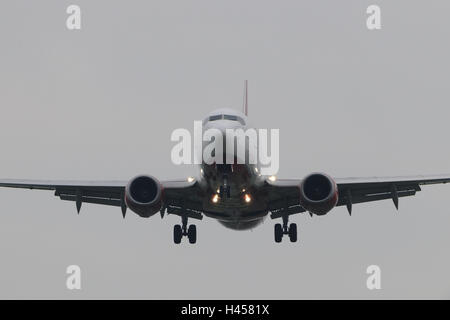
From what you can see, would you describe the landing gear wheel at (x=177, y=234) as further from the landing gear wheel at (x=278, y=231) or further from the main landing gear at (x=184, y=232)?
the landing gear wheel at (x=278, y=231)

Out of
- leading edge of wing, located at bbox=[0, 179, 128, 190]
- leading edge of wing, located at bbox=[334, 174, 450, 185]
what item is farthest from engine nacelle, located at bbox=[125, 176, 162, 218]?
leading edge of wing, located at bbox=[334, 174, 450, 185]

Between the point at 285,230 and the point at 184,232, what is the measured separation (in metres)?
4.29

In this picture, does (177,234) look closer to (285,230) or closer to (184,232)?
(184,232)

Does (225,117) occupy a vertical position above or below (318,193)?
above

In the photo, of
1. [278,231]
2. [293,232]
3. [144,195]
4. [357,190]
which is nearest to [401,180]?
[357,190]

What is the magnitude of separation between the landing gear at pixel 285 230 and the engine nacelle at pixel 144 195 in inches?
293

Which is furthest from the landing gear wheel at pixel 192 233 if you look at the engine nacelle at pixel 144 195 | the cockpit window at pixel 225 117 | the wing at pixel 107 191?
the cockpit window at pixel 225 117

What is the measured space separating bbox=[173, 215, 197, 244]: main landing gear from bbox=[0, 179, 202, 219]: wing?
0.47m

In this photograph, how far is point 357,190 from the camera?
113 ft

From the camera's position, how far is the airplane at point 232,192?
29.6 metres

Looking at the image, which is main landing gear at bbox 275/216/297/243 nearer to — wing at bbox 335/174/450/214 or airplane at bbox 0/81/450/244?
airplane at bbox 0/81/450/244
